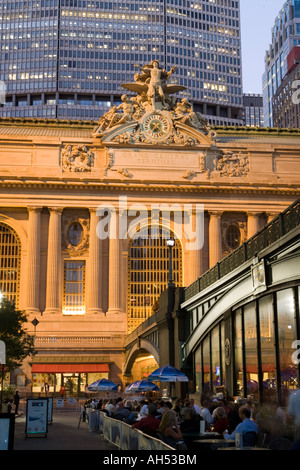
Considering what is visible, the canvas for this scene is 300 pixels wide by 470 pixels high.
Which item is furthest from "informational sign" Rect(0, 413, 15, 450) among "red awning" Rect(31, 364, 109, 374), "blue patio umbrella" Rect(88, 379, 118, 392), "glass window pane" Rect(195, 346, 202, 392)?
"red awning" Rect(31, 364, 109, 374)

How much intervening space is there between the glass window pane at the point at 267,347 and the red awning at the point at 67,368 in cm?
4330

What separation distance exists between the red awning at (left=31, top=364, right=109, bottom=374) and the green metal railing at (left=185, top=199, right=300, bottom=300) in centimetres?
3329

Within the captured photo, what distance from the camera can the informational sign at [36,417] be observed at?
26266mm

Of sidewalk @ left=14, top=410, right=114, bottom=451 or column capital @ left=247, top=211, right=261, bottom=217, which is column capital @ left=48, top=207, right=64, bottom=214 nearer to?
column capital @ left=247, top=211, right=261, bottom=217

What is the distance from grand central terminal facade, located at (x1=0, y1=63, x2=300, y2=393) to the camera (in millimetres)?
69750

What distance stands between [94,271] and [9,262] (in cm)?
945

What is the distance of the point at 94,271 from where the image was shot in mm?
69750

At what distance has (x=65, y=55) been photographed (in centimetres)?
16412

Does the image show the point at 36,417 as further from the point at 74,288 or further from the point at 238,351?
the point at 74,288

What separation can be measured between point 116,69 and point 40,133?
94036 mm

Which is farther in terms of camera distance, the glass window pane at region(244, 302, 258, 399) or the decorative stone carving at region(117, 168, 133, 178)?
the decorative stone carving at region(117, 168, 133, 178)
